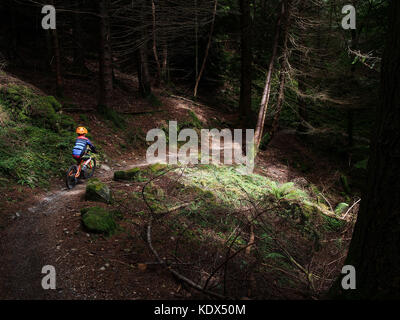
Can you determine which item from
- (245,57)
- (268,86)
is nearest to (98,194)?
(268,86)

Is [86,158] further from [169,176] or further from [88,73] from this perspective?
[88,73]

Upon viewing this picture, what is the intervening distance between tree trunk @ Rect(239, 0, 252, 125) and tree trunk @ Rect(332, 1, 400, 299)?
12149 millimetres

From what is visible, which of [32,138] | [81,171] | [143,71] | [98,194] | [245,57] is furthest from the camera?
[143,71]

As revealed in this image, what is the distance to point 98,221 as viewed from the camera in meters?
4.44

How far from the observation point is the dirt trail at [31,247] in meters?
3.19

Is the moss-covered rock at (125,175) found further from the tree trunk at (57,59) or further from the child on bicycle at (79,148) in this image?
the tree trunk at (57,59)

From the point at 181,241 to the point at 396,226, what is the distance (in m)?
3.21

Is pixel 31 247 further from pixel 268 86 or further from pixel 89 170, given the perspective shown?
pixel 268 86

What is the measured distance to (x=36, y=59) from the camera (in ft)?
57.9

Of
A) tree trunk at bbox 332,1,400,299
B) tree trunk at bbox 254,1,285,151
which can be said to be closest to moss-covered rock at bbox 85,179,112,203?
tree trunk at bbox 332,1,400,299

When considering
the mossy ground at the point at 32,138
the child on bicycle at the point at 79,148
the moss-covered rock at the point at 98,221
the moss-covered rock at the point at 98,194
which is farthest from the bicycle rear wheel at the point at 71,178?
the moss-covered rock at the point at 98,221

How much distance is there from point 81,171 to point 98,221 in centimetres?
345

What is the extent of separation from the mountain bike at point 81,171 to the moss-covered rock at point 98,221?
97.7 inches
